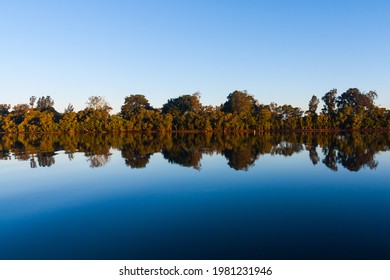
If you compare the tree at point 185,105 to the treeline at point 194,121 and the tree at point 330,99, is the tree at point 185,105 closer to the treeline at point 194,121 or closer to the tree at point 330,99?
the treeline at point 194,121

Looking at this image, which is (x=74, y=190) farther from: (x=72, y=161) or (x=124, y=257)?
(x=72, y=161)

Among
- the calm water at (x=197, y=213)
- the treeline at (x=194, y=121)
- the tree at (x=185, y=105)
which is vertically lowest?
the calm water at (x=197, y=213)

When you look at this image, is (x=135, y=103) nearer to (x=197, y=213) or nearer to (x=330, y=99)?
(x=330, y=99)

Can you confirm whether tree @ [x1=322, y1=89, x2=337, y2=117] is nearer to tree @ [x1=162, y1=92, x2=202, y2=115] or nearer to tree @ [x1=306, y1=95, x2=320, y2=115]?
tree @ [x1=306, y1=95, x2=320, y2=115]

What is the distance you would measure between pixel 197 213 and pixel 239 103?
79.3 metres

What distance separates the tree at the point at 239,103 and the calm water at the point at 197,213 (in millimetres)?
69789

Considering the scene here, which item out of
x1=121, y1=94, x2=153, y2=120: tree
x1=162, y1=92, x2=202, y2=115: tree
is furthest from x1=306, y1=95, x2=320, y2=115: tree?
x1=121, y1=94, x2=153, y2=120: tree

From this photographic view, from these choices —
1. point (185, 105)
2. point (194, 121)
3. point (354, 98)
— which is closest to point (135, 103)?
point (185, 105)

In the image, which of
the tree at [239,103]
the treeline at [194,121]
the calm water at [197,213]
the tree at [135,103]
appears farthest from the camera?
the tree at [135,103]

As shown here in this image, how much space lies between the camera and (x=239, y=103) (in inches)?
3381

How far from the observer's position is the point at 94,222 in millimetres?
8297

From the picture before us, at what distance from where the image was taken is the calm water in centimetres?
638

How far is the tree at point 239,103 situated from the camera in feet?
280

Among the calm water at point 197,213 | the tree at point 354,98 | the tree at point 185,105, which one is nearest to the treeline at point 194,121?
the tree at point 185,105
